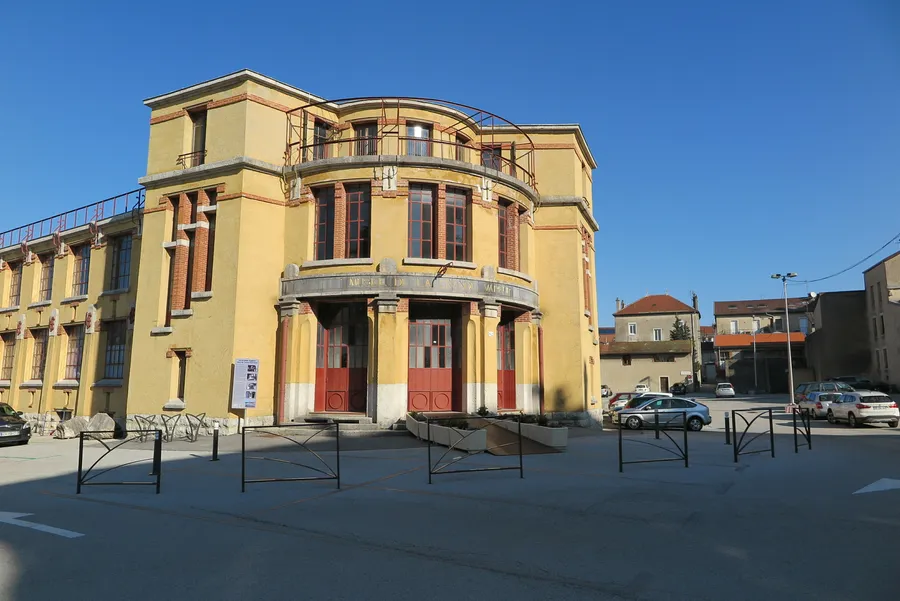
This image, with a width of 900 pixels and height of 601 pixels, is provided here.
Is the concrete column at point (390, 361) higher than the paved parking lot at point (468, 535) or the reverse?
higher

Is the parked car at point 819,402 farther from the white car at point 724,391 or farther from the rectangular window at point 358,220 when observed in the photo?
the white car at point 724,391

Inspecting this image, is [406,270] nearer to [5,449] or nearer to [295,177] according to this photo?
[295,177]

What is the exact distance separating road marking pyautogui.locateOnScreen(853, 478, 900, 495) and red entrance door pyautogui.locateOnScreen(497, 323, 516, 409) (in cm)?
1321

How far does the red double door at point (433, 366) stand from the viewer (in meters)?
20.8

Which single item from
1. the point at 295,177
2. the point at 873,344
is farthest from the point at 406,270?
the point at 873,344

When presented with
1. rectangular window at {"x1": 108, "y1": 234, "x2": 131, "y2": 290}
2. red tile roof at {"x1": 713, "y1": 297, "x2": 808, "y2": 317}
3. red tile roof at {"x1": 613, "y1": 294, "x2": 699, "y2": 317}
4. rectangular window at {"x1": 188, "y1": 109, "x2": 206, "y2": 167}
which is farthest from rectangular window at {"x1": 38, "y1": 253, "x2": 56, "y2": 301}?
red tile roof at {"x1": 713, "y1": 297, "x2": 808, "y2": 317}

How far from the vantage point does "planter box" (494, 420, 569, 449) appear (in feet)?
Result: 51.8

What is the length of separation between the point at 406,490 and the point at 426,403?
33.9 feet

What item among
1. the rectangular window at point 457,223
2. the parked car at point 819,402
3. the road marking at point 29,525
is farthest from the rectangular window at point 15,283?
the parked car at point 819,402

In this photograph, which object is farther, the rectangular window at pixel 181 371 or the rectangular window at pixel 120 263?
the rectangular window at pixel 120 263

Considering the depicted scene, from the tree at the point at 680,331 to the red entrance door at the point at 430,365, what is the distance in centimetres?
5919

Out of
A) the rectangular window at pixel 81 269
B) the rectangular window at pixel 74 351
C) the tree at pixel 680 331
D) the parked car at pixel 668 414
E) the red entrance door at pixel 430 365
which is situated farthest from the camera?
the tree at pixel 680 331

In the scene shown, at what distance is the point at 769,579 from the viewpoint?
5820 millimetres

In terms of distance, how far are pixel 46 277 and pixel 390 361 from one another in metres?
22.3
